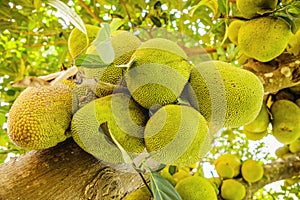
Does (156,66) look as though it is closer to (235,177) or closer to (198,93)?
(198,93)

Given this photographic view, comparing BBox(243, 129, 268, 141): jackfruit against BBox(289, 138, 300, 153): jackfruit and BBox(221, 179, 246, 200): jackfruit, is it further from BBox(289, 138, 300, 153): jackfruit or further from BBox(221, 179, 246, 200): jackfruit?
BBox(289, 138, 300, 153): jackfruit

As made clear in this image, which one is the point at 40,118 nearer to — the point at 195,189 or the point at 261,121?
the point at 195,189

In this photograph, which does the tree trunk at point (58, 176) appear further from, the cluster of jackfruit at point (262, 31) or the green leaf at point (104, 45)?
the cluster of jackfruit at point (262, 31)

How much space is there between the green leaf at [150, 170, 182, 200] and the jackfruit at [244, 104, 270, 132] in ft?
1.74

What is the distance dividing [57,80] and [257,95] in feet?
1.15

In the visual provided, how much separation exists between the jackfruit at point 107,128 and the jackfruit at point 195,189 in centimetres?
29

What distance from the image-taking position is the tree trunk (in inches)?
25.3

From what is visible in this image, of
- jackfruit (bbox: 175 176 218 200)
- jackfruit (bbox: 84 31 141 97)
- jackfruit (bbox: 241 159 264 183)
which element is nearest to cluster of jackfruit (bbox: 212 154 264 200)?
jackfruit (bbox: 241 159 264 183)

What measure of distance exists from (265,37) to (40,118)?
1.95ft

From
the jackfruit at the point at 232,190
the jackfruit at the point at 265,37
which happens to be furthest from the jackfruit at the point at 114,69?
the jackfruit at the point at 232,190

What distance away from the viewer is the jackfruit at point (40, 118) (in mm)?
615

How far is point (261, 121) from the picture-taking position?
1.18m

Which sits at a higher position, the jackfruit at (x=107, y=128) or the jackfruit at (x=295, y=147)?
the jackfruit at (x=107, y=128)

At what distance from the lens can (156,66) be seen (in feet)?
2.17
